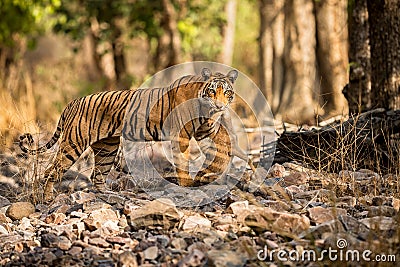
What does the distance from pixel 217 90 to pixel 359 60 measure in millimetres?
3275

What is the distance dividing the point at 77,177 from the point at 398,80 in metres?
3.61

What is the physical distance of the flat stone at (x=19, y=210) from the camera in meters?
6.36

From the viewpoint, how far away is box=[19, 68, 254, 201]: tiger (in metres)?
6.60

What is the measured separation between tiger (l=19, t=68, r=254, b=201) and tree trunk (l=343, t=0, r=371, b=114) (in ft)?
7.67

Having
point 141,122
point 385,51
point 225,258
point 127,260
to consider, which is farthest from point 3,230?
point 385,51

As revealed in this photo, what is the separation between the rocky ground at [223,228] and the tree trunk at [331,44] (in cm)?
676

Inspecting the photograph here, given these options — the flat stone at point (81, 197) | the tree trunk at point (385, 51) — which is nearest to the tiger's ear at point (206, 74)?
the flat stone at point (81, 197)

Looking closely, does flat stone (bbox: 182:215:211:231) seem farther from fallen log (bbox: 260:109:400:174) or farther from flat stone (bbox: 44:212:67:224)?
fallen log (bbox: 260:109:400:174)

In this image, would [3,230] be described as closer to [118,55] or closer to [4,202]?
[4,202]

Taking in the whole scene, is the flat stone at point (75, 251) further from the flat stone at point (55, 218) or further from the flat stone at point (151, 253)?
the flat stone at point (55, 218)

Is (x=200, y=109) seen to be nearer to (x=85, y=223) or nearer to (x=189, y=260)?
(x=85, y=223)

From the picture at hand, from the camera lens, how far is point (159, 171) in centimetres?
739

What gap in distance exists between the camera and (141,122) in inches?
277

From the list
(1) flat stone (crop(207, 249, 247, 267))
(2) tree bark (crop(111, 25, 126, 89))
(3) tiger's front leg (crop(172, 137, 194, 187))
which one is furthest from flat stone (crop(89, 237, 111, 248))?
(2) tree bark (crop(111, 25, 126, 89))
